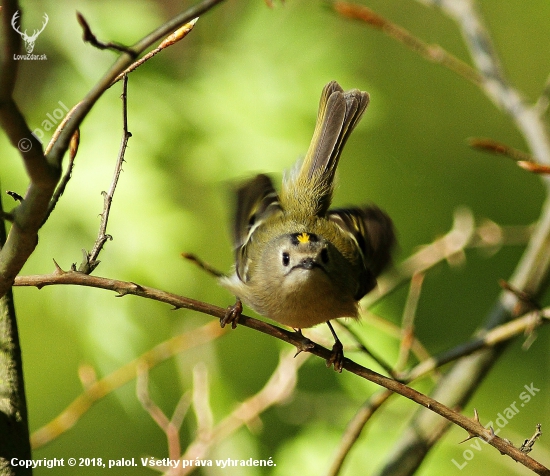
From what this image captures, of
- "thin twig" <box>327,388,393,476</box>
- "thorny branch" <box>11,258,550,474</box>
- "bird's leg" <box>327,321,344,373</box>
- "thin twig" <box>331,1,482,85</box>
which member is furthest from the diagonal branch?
"thin twig" <box>331,1,482,85</box>

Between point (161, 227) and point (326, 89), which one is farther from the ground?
point (326, 89)

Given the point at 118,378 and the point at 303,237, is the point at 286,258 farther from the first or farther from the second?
the point at 118,378

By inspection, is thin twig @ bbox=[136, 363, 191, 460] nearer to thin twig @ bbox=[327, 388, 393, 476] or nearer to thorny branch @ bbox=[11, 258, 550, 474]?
thin twig @ bbox=[327, 388, 393, 476]

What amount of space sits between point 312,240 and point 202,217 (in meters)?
0.63

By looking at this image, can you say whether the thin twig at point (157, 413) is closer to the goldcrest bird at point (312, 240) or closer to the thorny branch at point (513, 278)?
the goldcrest bird at point (312, 240)

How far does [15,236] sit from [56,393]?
2006 mm

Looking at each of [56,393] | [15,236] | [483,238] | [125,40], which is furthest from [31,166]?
[56,393]

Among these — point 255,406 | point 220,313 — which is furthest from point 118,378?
point 220,313

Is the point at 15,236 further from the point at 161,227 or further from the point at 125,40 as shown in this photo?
the point at 125,40

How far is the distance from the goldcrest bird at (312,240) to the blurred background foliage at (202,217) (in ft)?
0.40

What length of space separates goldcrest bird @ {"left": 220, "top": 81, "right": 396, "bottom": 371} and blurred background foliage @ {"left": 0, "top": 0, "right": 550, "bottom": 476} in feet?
0.40

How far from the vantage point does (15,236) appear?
1.02 m

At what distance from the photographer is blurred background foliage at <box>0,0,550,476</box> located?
2318mm

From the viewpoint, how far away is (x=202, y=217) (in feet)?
8.79
